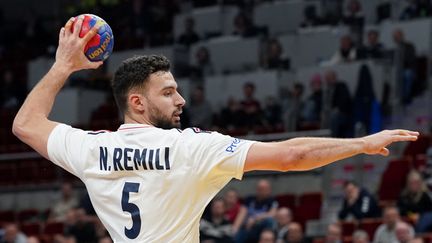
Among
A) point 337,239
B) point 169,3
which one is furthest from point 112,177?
point 169,3

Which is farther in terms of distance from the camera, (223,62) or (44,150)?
(223,62)

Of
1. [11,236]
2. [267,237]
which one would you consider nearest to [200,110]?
[11,236]

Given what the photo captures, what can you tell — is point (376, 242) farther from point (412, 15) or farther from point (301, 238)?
point (412, 15)

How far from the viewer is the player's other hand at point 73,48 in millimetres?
5812

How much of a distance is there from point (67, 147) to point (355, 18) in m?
16.8

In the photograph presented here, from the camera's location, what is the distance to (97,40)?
583cm

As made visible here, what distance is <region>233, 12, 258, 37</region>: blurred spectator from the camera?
2381 centimetres

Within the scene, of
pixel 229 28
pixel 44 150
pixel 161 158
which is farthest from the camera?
pixel 229 28

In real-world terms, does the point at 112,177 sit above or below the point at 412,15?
above

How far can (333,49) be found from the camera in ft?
72.6

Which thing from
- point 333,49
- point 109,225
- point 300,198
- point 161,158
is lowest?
point 300,198

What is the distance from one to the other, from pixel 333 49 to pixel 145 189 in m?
17.0

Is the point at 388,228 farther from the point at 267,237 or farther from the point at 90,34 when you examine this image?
the point at 90,34

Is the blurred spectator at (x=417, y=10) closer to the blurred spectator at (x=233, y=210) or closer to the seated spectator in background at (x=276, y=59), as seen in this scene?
the seated spectator in background at (x=276, y=59)
